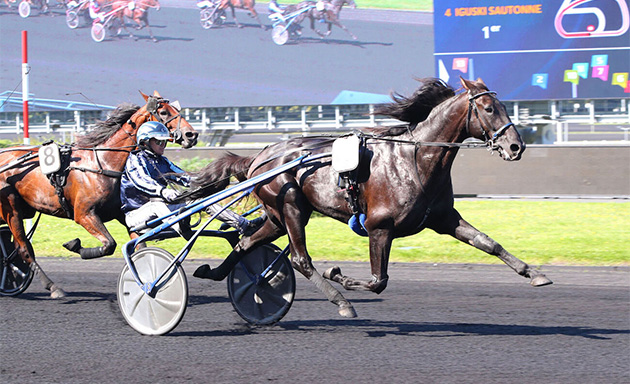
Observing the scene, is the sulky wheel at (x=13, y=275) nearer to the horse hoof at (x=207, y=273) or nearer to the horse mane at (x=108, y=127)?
the horse mane at (x=108, y=127)

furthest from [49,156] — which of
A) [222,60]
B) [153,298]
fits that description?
[222,60]

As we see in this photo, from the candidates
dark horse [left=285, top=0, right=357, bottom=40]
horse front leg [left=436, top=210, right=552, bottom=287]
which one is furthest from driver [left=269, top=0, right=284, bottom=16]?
horse front leg [left=436, top=210, right=552, bottom=287]

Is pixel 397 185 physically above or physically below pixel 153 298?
above

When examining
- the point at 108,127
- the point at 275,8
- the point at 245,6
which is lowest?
the point at 108,127

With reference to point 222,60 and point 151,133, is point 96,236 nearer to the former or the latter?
point 151,133

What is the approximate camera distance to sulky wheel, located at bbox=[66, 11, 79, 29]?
20.9 m

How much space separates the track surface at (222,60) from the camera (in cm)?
1869

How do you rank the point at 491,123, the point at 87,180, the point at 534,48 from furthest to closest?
the point at 534,48 → the point at 87,180 → the point at 491,123

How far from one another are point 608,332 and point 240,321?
265 centimetres

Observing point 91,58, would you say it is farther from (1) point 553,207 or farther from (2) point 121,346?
(2) point 121,346

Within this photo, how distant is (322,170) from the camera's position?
5.72 meters

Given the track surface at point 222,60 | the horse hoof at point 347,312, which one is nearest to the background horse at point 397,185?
the horse hoof at point 347,312

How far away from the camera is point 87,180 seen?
679cm

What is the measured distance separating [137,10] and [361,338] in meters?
16.7
